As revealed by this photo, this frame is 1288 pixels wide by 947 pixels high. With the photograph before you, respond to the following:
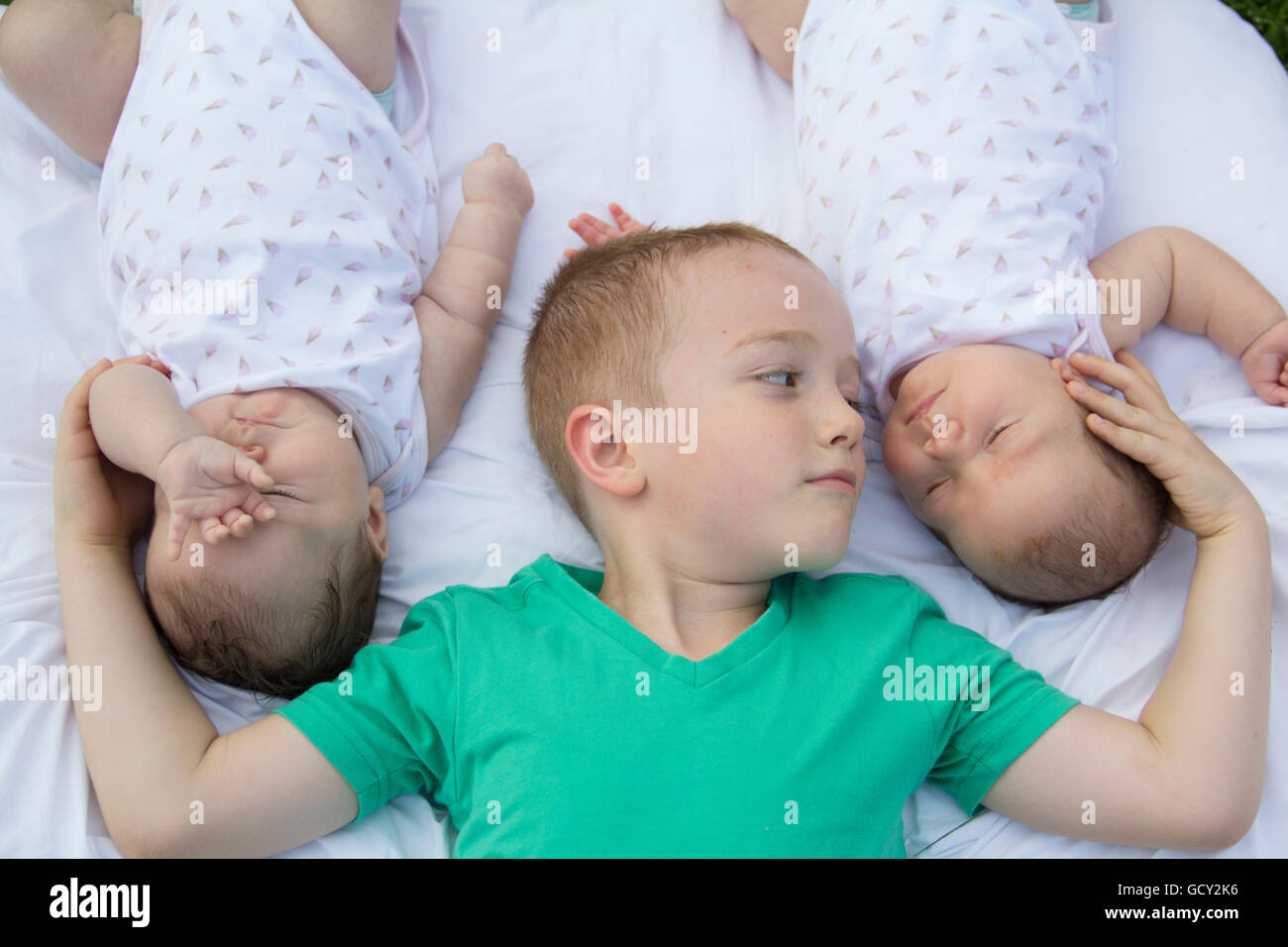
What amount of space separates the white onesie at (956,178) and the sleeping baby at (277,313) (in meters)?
0.64

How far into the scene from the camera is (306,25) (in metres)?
1.79

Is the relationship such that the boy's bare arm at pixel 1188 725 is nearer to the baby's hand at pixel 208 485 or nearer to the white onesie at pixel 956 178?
the white onesie at pixel 956 178

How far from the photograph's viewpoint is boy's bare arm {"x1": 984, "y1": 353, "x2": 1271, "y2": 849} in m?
1.45

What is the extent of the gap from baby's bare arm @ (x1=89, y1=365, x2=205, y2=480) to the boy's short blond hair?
536 mm

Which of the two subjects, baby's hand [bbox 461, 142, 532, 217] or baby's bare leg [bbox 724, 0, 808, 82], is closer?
baby's hand [bbox 461, 142, 532, 217]

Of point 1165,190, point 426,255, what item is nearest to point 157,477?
point 426,255

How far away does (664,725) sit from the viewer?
143 cm

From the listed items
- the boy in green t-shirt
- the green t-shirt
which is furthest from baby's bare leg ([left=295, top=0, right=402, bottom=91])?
the green t-shirt

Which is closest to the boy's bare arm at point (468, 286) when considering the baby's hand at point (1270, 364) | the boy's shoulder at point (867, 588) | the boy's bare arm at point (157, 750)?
the boy's bare arm at point (157, 750)

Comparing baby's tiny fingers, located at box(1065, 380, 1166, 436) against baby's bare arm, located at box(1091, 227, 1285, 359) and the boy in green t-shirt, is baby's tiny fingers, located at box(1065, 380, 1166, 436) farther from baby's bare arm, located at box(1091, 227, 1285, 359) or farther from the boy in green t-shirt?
baby's bare arm, located at box(1091, 227, 1285, 359)

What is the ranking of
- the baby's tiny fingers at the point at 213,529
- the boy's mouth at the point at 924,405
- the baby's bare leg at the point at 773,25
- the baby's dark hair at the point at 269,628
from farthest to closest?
the baby's bare leg at the point at 773,25, the boy's mouth at the point at 924,405, the baby's dark hair at the point at 269,628, the baby's tiny fingers at the point at 213,529

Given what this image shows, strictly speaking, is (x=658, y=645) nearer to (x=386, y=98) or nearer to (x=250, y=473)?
(x=250, y=473)

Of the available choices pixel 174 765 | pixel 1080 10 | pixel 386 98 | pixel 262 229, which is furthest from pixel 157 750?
pixel 1080 10

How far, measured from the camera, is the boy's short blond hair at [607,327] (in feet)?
5.07
